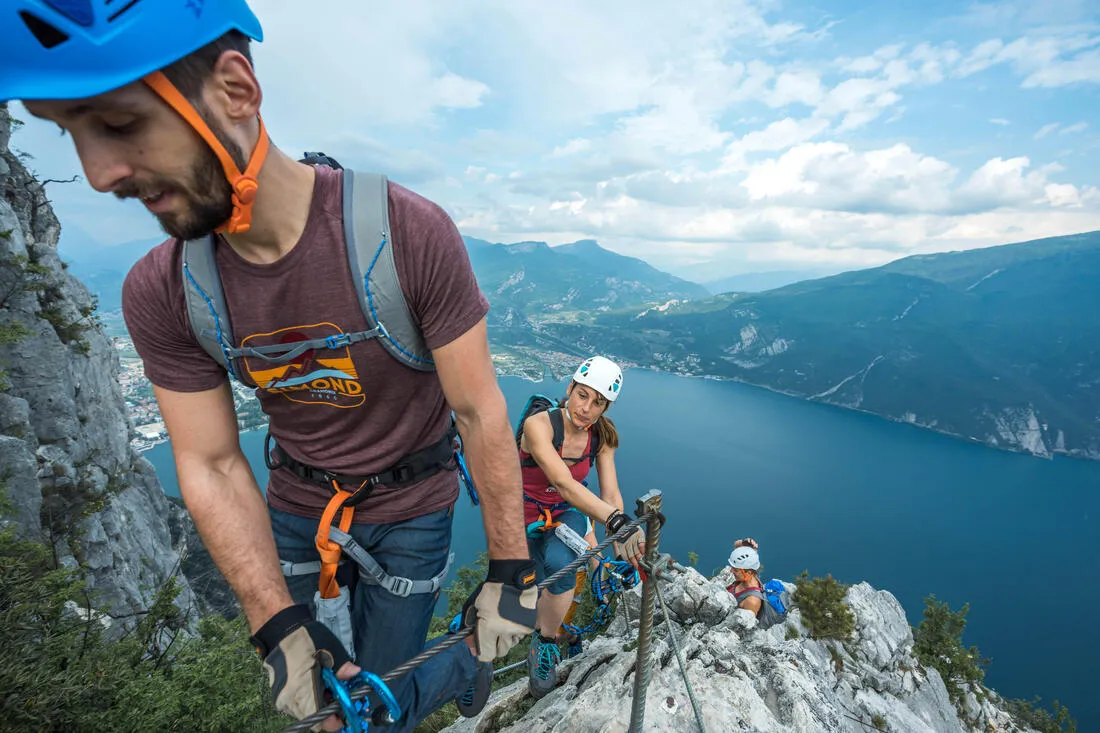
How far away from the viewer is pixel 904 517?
64.4 metres

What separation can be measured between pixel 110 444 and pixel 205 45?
27542mm

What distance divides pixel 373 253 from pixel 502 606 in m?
1.68

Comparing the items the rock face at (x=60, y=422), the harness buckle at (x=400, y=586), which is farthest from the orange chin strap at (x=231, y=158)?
the rock face at (x=60, y=422)

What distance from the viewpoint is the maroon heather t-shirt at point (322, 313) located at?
1889 mm

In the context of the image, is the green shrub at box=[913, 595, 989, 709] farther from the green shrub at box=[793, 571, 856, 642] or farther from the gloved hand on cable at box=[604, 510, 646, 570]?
the gloved hand on cable at box=[604, 510, 646, 570]

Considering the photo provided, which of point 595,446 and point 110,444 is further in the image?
point 110,444

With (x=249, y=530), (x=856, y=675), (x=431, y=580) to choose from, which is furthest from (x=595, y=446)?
(x=856, y=675)

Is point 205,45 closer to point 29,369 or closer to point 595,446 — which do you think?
point 595,446

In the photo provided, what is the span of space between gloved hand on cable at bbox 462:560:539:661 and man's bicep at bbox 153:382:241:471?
1324 mm

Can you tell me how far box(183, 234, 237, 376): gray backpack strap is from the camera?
191 centimetres

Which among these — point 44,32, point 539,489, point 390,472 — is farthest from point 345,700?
point 539,489

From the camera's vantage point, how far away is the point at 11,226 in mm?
17172

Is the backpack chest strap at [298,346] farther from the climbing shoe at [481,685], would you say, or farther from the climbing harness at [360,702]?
the climbing shoe at [481,685]

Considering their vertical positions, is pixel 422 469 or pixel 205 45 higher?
pixel 205 45
